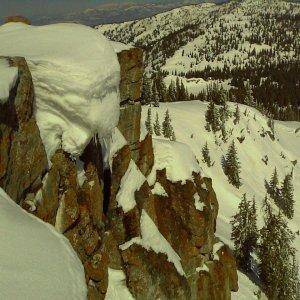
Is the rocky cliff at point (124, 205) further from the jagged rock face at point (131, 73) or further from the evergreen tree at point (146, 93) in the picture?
the evergreen tree at point (146, 93)

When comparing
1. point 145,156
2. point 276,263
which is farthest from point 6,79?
point 276,263

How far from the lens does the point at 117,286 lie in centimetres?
2348

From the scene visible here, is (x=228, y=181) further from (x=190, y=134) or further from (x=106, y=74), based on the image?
(x=106, y=74)

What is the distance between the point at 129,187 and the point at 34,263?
18066 mm

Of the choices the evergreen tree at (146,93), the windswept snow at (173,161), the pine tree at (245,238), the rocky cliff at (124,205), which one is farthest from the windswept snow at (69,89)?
the evergreen tree at (146,93)

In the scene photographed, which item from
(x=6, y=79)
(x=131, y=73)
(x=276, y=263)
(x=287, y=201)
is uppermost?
(x=6, y=79)

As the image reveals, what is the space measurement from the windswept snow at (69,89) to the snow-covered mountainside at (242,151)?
148ft

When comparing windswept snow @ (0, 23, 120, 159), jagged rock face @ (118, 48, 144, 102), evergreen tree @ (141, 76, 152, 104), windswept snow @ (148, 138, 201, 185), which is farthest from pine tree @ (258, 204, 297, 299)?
evergreen tree @ (141, 76, 152, 104)

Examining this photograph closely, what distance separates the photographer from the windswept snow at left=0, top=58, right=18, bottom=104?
1385 centimetres

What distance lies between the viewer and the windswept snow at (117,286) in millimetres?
22828

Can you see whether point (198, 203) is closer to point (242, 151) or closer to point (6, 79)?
point (6, 79)

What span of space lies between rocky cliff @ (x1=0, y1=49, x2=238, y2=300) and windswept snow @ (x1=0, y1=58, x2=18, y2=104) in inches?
13.7

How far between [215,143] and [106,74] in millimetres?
74325

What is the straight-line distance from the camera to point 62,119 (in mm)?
17734
